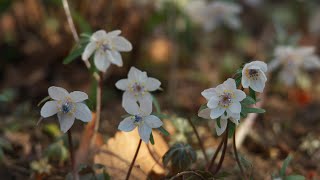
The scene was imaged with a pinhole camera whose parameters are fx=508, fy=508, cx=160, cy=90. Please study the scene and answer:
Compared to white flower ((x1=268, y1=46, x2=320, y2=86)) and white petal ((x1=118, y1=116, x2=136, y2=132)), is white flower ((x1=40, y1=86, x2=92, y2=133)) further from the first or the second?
white flower ((x1=268, y1=46, x2=320, y2=86))

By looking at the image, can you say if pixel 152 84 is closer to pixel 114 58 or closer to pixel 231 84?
pixel 114 58

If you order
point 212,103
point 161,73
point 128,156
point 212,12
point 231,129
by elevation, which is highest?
point 212,103

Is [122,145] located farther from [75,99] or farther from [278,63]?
[278,63]

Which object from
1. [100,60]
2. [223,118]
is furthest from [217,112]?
[100,60]

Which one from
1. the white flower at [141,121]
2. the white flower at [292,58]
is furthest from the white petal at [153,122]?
the white flower at [292,58]

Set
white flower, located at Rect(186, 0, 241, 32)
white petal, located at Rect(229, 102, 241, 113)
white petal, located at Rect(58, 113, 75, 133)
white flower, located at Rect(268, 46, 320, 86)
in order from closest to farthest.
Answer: white petal, located at Rect(229, 102, 241, 113) → white petal, located at Rect(58, 113, 75, 133) → white flower, located at Rect(268, 46, 320, 86) → white flower, located at Rect(186, 0, 241, 32)

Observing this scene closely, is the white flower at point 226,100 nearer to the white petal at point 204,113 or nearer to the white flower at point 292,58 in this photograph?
the white petal at point 204,113

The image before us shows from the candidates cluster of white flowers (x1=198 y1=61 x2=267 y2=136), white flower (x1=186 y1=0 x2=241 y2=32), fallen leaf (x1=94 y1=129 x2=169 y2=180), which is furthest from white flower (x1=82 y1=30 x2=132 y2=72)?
white flower (x1=186 y1=0 x2=241 y2=32)
